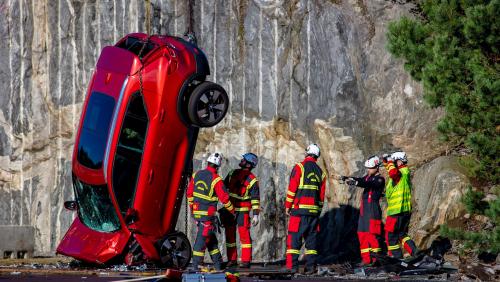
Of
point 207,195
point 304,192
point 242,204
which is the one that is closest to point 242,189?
point 242,204

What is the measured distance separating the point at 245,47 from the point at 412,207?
14.9ft

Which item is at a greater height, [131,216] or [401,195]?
[401,195]

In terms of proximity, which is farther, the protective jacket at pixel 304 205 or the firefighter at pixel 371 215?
the firefighter at pixel 371 215

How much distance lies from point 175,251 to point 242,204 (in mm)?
1498

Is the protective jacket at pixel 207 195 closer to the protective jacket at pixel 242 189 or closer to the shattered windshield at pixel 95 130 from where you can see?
the protective jacket at pixel 242 189

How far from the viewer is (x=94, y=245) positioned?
17.9m

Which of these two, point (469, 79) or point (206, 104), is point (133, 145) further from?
point (469, 79)

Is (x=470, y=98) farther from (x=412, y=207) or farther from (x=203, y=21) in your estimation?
(x=203, y=21)

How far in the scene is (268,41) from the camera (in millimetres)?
22672

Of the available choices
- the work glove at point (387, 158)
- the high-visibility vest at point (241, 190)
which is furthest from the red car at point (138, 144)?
the work glove at point (387, 158)

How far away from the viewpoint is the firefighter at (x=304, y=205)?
59.9 feet

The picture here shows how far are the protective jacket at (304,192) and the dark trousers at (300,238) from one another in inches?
4.4

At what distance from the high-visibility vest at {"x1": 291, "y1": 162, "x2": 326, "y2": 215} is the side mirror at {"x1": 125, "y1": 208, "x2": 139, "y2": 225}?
95.9 inches

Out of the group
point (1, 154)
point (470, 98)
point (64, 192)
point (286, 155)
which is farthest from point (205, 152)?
point (470, 98)
